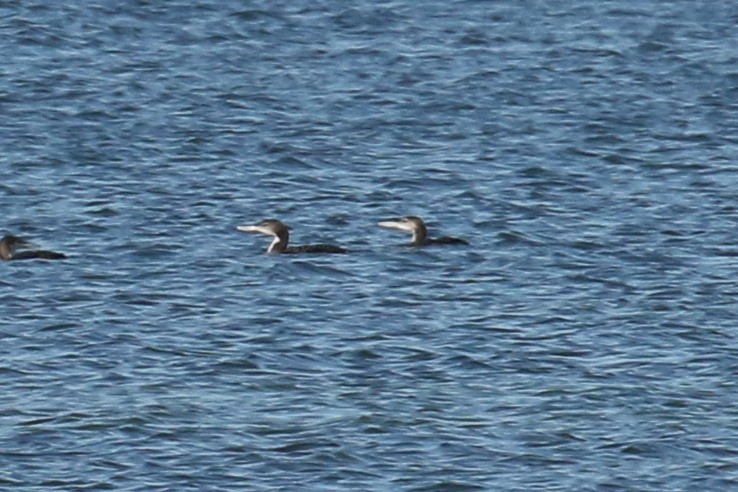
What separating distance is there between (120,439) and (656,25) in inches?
774

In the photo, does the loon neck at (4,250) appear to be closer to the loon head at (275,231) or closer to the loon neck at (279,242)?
the loon head at (275,231)

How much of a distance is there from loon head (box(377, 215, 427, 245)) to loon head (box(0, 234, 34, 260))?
3.58 metres

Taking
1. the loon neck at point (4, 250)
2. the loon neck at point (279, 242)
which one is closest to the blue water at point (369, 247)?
the loon neck at point (279, 242)

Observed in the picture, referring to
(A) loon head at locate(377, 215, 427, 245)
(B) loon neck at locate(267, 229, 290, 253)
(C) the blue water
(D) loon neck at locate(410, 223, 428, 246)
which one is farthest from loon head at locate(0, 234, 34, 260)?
(D) loon neck at locate(410, 223, 428, 246)

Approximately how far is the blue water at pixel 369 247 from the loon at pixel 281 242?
151 millimetres

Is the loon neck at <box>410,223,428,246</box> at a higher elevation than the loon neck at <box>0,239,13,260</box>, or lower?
lower

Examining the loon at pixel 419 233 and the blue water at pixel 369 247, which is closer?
the blue water at pixel 369 247

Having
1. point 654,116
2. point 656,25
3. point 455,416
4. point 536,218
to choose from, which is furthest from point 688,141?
point 455,416

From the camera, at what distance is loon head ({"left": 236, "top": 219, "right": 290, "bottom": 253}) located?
2100 cm

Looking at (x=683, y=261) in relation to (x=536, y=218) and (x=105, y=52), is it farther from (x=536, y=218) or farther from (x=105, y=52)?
(x=105, y=52)

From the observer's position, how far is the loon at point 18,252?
20359mm

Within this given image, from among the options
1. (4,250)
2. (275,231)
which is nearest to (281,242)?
(275,231)

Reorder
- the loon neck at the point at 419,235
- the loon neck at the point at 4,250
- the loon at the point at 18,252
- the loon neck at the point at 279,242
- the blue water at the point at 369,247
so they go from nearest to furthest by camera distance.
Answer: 1. the blue water at the point at 369,247
2. the loon at the point at 18,252
3. the loon neck at the point at 4,250
4. the loon neck at the point at 279,242
5. the loon neck at the point at 419,235

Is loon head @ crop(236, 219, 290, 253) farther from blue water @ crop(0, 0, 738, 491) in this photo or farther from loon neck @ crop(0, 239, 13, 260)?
loon neck @ crop(0, 239, 13, 260)
